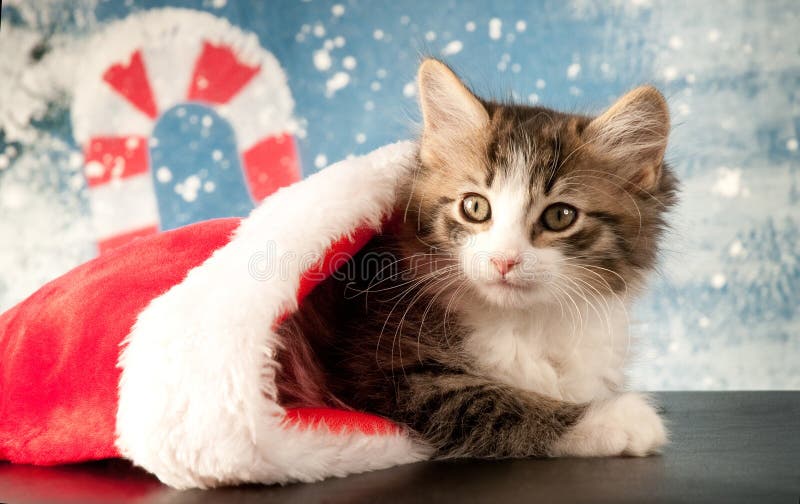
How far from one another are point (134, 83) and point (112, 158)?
319mm

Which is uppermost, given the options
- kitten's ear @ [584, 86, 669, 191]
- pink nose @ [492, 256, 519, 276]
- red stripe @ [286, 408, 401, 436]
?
kitten's ear @ [584, 86, 669, 191]

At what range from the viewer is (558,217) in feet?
4.33

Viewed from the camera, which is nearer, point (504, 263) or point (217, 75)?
point (504, 263)

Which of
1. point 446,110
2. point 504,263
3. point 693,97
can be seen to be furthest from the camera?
point 693,97

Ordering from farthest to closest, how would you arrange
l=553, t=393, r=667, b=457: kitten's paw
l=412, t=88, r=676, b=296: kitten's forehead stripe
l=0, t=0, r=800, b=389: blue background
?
l=0, t=0, r=800, b=389: blue background < l=412, t=88, r=676, b=296: kitten's forehead stripe < l=553, t=393, r=667, b=457: kitten's paw

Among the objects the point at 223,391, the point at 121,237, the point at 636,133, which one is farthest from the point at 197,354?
the point at 121,237

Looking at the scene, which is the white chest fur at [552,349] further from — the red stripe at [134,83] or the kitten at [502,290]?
the red stripe at [134,83]

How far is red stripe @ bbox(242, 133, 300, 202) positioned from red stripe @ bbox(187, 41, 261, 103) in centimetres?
25

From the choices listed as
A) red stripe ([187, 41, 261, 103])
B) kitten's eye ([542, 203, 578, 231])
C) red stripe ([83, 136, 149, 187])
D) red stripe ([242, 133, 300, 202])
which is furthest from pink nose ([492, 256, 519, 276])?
red stripe ([83, 136, 149, 187])

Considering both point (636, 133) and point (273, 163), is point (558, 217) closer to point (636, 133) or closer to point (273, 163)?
point (636, 133)

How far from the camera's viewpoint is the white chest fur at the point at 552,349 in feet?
4.38

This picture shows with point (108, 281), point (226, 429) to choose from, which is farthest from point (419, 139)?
point (226, 429)

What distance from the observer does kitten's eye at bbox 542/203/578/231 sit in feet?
4.30

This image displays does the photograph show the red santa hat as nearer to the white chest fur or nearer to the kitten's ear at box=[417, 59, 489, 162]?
the kitten's ear at box=[417, 59, 489, 162]
